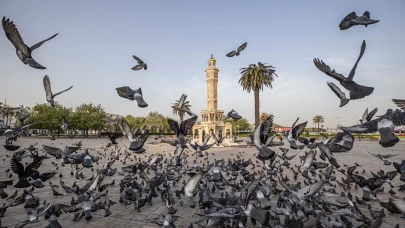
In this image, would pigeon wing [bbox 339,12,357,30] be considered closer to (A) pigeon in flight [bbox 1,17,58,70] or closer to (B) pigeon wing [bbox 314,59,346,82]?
(B) pigeon wing [bbox 314,59,346,82]

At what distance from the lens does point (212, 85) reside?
178 feet

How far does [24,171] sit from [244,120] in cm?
11319

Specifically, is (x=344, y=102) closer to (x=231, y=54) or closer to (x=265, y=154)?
(x=265, y=154)

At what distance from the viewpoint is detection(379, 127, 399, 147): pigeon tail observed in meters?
4.22

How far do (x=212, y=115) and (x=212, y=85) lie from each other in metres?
7.17

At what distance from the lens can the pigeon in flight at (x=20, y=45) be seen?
460cm

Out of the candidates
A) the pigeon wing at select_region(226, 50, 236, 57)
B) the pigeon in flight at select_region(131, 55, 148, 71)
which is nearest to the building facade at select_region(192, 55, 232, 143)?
the pigeon wing at select_region(226, 50, 236, 57)

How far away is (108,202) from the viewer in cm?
583

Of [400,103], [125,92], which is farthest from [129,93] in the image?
[400,103]

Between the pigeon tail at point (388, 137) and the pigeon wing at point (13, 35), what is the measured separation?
7.41 m

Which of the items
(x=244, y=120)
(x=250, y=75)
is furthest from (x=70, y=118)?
(x=244, y=120)

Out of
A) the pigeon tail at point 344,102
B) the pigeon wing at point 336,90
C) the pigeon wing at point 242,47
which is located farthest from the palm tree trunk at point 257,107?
the pigeon tail at point 344,102

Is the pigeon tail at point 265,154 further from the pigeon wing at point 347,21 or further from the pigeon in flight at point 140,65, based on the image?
the pigeon in flight at point 140,65

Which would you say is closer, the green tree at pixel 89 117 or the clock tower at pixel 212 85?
the clock tower at pixel 212 85
